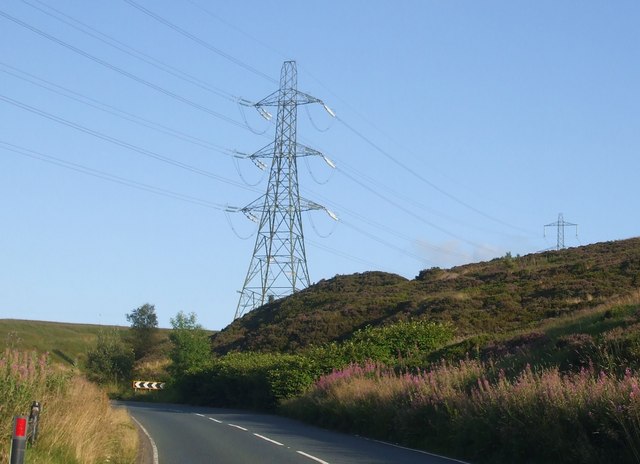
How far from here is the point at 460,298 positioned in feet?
169

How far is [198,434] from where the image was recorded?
81.7 ft

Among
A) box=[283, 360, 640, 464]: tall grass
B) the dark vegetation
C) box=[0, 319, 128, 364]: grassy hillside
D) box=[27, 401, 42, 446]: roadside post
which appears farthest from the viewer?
box=[0, 319, 128, 364]: grassy hillside

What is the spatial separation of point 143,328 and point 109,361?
11.8 m

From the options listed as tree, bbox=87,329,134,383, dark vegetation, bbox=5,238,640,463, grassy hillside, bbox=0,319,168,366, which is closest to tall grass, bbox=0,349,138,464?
dark vegetation, bbox=5,238,640,463

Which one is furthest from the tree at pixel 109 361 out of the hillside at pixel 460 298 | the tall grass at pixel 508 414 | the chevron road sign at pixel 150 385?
the tall grass at pixel 508 414

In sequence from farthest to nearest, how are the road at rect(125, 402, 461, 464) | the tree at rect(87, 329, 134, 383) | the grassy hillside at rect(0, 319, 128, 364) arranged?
the grassy hillside at rect(0, 319, 128, 364) < the tree at rect(87, 329, 134, 383) < the road at rect(125, 402, 461, 464)

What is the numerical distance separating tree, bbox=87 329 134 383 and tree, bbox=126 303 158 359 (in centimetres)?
756

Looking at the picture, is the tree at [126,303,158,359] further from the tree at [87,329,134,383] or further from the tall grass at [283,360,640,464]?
the tall grass at [283,360,640,464]

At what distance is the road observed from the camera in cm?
1786

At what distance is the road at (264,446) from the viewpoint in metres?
17.9

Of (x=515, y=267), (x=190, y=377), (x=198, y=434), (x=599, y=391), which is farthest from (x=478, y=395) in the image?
(x=515, y=267)

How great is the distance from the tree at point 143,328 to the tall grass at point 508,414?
178 feet

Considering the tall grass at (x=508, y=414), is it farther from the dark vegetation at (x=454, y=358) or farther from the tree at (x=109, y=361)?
the tree at (x=109, y=361)

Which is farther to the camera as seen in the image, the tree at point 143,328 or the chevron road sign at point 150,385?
Result: the tree at point 143,328
